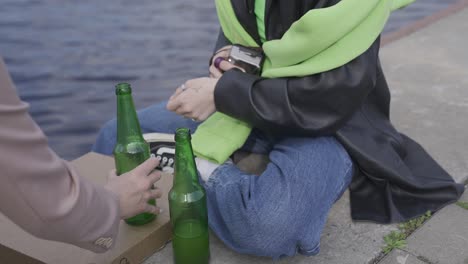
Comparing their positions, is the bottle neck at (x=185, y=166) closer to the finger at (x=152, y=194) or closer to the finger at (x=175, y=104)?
the finger at (x=152, y=194)

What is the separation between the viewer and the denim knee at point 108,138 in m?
2.64

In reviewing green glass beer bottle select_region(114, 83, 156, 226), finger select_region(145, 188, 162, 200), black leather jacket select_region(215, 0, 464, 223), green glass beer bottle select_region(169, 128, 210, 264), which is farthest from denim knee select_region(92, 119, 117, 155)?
finger select_region(145, 188, 162, 200)

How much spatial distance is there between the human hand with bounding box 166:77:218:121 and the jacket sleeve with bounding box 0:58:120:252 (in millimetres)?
731

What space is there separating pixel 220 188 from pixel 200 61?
3.21 meters

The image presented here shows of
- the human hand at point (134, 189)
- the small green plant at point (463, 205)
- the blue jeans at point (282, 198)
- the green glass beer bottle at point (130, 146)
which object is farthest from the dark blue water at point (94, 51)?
the small green plant at point (463, 205)

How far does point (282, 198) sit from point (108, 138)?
92 centimetres

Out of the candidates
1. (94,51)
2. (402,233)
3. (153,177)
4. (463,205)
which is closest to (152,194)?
(153,177)

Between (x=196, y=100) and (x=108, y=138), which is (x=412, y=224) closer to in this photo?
(x=196, y=100)

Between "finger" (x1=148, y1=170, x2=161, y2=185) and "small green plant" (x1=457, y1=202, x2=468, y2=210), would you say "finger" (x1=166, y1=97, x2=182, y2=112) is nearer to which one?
"finger" (x1=148, y1=170, x2=161, y2=185)

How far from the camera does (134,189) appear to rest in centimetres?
174

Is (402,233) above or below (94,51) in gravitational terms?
above

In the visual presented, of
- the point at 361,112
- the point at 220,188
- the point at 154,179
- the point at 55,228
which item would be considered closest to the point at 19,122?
the point at 55,228

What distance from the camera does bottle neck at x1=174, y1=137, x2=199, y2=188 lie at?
188 cm

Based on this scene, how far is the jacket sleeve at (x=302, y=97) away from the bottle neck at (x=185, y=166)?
328mm
